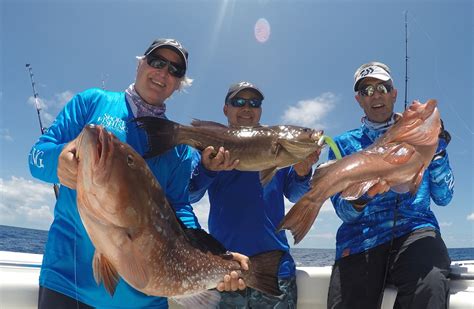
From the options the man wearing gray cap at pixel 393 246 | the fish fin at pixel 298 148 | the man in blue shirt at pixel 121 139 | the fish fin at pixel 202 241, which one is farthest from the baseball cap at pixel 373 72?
the fish fin at pixel 202 241

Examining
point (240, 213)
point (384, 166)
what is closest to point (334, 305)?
point (240, 213)

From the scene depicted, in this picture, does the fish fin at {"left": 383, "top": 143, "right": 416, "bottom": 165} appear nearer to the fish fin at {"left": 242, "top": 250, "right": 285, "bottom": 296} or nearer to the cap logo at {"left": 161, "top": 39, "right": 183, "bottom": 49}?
the fish fin at {"left": 242, "top": 250, "right": 285, "bottom": 296}

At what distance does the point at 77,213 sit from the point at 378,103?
11.2 feet

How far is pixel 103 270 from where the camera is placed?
7.11 ft

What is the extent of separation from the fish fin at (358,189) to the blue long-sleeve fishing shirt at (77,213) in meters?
1.30

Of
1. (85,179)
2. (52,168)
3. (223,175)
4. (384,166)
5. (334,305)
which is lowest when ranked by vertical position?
(334,305)

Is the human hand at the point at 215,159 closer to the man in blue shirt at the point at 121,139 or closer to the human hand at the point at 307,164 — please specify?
the man in blue shirt at the point at 121,139

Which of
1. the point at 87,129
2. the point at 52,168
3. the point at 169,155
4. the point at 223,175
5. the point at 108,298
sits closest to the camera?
the point at 87,129

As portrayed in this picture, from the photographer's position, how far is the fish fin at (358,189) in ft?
9.50

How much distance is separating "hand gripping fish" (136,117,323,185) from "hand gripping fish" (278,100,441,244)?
36.7 inches

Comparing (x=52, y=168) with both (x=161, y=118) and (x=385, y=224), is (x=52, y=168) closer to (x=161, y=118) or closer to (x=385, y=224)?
(x=161, y=118)

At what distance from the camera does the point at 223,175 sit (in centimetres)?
430

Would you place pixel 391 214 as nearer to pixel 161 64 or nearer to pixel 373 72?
pixel 373 72

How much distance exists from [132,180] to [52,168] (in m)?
0.69
